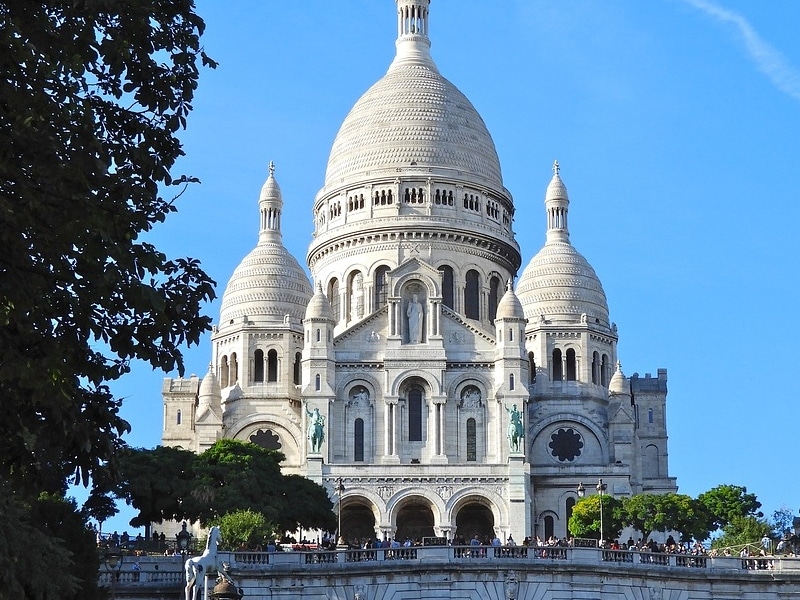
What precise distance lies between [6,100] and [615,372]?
83916mm

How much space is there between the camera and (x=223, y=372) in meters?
112

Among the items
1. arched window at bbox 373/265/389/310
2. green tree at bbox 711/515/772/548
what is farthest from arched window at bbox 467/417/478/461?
green tree at bbox 711/515/772/548

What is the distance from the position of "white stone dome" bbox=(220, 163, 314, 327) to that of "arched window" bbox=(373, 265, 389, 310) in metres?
5.03

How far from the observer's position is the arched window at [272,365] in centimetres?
11050

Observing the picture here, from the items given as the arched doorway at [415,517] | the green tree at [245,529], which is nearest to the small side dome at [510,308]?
the arched doorway at [415,517]

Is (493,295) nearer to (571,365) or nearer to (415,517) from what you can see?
(571,365)

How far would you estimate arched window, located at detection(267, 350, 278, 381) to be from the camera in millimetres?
110500

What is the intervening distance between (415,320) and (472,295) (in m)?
9.29

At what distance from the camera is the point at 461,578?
52.7 meters

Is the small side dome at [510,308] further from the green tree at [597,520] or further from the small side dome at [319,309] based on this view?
the green tree at [597,520]

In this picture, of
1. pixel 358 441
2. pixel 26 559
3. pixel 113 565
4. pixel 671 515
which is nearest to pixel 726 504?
pixel 671 515

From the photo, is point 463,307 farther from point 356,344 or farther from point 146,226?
point 146,226

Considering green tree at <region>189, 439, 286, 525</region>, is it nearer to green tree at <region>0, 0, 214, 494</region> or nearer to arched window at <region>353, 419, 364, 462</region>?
arched window at <region>353, 419, 364, 462</region>

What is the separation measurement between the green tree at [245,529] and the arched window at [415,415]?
32.1 m
